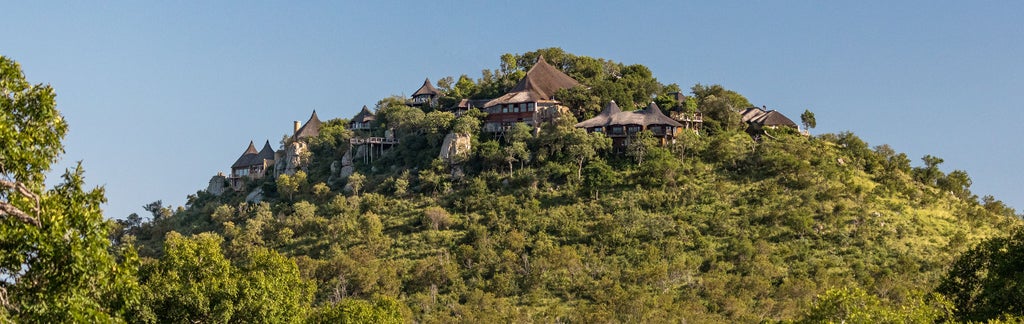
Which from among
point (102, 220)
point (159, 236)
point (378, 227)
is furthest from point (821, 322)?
point (159, 236)

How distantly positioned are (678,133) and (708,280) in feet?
66.8

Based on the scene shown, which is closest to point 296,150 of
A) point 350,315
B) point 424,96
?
point 424,96

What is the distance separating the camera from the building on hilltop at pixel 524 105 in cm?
8219

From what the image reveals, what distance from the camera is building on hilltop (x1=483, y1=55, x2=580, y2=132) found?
270ft

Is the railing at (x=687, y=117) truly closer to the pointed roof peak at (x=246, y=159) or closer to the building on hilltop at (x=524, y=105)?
the building on hilltop at (x=524, y=105)

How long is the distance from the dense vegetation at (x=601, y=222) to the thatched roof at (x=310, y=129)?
2866 millimetres

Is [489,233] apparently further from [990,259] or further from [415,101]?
[990,259]

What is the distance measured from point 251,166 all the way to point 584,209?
35.6 metres

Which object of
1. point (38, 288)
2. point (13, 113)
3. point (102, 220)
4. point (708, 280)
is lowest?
point (708, 280)

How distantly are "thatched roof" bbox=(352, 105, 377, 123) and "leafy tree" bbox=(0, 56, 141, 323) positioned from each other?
7591 centimetres

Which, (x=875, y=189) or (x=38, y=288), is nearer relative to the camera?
(x=38, y=288)

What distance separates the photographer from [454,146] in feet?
262

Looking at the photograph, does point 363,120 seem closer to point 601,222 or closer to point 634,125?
point 634,125

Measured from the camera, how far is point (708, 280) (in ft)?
197
